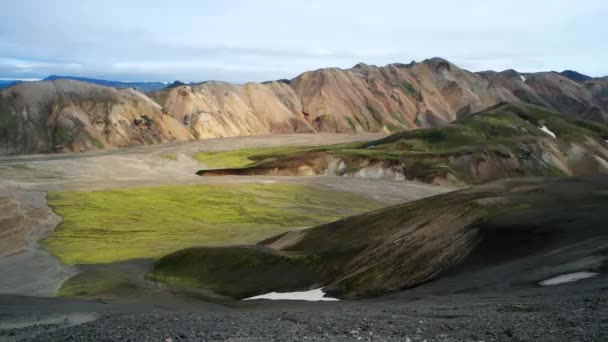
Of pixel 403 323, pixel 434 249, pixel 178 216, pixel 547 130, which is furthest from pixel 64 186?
pixel 547 130

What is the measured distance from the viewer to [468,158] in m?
159

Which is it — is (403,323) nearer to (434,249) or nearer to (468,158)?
(434,249)

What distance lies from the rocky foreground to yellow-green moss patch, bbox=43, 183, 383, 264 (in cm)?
4169

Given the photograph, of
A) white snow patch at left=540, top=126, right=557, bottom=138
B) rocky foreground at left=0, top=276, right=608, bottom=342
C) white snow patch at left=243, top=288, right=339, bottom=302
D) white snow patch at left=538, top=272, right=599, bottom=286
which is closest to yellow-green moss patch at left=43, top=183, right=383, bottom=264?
white snow patch at left=243, top=288, right=339, bottom=302

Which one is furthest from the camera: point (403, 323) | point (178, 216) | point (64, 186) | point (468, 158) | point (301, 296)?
point (468, 158)

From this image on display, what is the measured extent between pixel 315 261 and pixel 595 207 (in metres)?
21.1

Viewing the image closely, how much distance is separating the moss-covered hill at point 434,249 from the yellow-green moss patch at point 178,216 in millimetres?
14835

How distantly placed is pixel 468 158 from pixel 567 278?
131229mm

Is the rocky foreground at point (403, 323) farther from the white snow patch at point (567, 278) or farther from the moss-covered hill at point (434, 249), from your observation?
the moss-covered hill at point (434, 249)

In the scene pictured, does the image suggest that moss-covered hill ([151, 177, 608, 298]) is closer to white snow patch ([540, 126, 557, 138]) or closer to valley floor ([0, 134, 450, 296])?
valley floor ([0, 134, 450, 296])

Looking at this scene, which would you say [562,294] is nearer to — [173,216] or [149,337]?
[149,337]

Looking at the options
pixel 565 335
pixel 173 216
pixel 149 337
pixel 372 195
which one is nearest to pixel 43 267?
pixel 173 216

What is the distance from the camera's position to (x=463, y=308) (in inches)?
1044

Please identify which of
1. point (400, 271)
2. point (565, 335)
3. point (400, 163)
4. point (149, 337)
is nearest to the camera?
point (565, 335)
